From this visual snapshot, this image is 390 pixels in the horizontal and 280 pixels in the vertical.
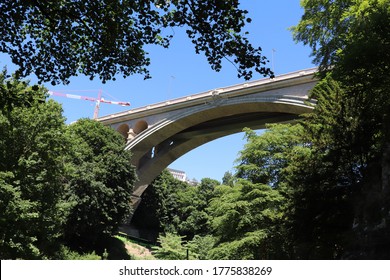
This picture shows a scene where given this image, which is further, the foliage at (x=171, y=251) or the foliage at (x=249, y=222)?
the foliage at (x=171, y=251)

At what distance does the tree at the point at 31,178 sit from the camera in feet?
56.5

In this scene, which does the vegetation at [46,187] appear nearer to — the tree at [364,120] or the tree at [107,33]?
the tree at [107,33]

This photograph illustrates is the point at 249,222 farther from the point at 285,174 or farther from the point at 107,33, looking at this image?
the point at 107,33

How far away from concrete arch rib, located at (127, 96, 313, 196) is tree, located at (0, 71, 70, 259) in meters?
17.4

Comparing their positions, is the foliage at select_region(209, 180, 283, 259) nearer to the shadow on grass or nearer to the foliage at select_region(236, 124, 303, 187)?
the foliage at select_region(236, 124, 303, 187)

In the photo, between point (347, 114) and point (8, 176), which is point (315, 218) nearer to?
point (347, 114)

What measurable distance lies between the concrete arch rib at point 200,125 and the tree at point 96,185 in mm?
6846

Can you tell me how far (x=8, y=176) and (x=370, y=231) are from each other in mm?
16250

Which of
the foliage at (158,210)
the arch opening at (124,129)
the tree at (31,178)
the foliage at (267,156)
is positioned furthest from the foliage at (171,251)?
the arch opening at (124,129)

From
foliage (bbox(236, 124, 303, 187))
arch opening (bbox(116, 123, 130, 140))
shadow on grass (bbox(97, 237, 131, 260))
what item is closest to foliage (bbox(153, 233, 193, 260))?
shadow on grass (bbox(97, 237, 131, 260))

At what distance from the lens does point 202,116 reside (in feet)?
123

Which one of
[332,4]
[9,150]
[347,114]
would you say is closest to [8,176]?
[9,150]

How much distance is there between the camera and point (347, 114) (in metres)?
12.9

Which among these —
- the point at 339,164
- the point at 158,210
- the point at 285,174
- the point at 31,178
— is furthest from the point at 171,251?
the point at 339,164
